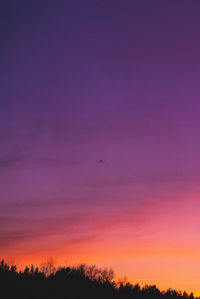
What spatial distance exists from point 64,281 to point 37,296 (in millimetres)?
2336

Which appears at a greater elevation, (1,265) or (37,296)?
(1,265)

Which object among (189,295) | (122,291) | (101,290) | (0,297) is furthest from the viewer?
(189,295)

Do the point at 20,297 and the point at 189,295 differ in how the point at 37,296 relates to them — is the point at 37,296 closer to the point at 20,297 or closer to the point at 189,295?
the point at 20,297

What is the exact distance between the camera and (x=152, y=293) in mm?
24219

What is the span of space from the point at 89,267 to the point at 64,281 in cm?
6225

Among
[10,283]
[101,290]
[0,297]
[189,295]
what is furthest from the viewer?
[189,295]

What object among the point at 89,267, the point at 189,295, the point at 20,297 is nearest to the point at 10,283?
the point at 20,297

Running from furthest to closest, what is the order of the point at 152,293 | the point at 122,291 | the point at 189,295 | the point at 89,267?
the point at 89,267 < the point at 189,295 < the point at 152,293 < the point at 122,291

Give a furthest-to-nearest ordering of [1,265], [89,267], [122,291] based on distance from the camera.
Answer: [89,267] < [122,291] < [1,265]

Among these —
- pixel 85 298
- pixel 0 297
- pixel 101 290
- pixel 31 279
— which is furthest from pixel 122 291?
pixel 0 297

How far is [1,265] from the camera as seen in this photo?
1947cm

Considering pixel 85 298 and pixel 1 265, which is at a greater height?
pixel 1 265

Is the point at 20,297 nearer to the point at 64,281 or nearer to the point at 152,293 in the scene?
the point at 64,281

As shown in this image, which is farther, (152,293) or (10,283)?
(152,293)
